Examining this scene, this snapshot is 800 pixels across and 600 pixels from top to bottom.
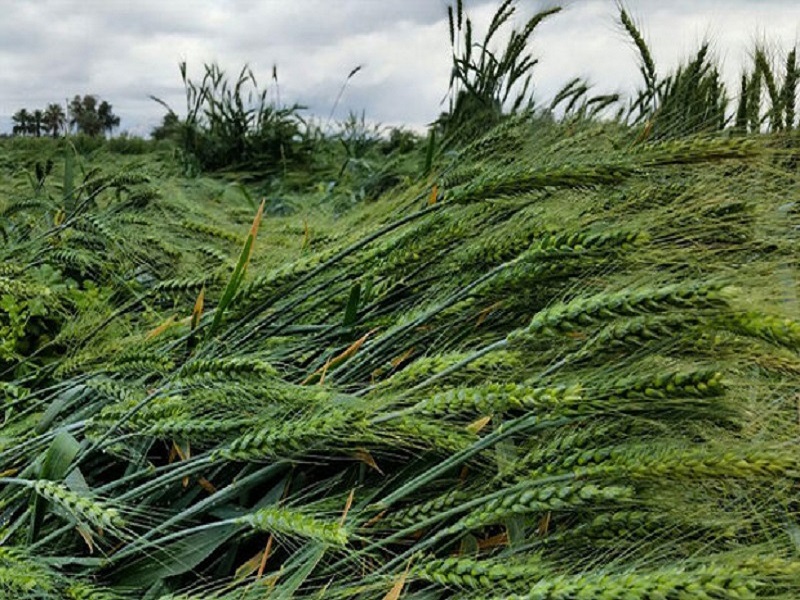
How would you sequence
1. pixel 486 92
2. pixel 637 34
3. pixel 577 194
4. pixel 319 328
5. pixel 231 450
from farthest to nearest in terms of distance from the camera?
pixel 486 92
pixel 637 34
pixel 319 328
pixel 577 194
pixel 231 450

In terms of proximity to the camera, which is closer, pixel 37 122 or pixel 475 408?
pixel 475 408

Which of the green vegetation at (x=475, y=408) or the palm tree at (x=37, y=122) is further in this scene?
the palm tree at (x=37, y=122)

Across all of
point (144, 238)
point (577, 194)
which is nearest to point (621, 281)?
point (577, 194)

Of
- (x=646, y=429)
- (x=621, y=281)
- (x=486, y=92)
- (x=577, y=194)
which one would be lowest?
(x=646, y=429)

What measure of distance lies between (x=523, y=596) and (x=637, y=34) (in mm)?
1841

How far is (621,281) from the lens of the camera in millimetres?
932

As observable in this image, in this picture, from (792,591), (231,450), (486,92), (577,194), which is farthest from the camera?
(486,92)

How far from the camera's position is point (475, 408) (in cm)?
89

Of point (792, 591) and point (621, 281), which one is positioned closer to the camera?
point (792, 591)

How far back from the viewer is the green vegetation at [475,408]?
80 cm

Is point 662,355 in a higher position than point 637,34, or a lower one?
lower

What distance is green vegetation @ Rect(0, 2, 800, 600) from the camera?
0.80 meters

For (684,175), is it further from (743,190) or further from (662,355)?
(662,355)

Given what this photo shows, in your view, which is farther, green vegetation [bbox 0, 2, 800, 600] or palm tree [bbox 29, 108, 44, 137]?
palm tree [bbox 29, 108, 44, 137]
